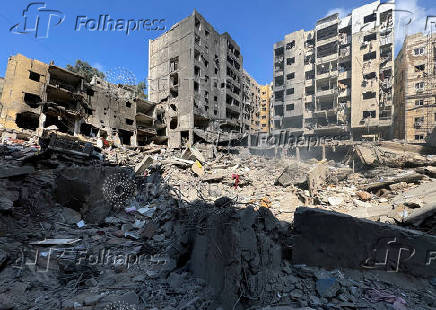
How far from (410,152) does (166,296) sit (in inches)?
588

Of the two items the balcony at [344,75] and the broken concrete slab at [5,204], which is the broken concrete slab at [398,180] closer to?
the broken concrete slab at [5,204]

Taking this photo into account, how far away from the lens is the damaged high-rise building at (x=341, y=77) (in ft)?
91.0

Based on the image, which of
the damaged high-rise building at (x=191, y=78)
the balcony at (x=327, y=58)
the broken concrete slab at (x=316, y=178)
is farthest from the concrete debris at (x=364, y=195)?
the balcony at (x=327, y=58)

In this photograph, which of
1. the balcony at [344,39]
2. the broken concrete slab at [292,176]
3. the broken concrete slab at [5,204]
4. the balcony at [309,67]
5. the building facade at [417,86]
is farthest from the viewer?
the balcony at [309,67]

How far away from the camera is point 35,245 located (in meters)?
4.40

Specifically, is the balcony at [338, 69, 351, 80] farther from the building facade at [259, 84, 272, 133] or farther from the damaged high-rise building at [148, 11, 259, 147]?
the building facade at [259, 84, 272, 133]

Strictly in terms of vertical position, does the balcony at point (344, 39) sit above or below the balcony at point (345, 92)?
above

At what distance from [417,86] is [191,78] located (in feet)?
101

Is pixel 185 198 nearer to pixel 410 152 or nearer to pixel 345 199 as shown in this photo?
pixel 345 199

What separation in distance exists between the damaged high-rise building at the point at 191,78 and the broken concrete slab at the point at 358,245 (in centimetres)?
2546

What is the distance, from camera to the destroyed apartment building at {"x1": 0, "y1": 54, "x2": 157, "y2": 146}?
1778 centimetres

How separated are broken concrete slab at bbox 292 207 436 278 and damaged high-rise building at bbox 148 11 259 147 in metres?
25.5

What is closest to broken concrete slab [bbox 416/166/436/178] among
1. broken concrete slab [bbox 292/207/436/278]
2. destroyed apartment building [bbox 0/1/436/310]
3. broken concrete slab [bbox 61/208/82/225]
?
destroyed apartment building [bbox 0/1/436/310]
